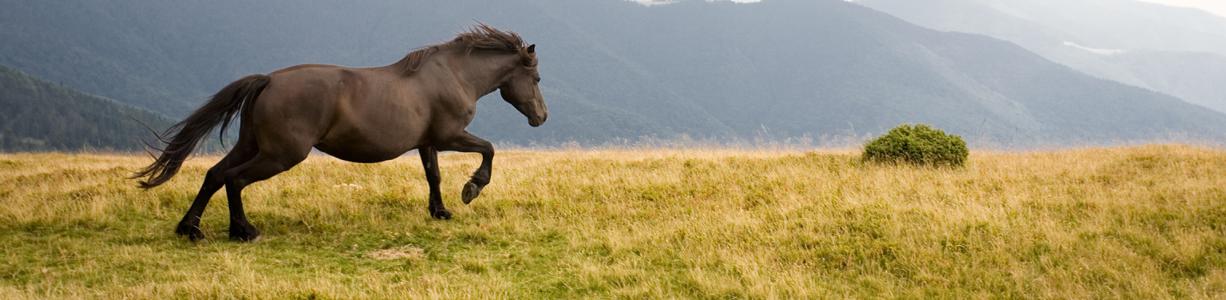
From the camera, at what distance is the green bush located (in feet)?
48.5

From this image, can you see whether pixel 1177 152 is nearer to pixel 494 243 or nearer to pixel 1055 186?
pixel 1055 186

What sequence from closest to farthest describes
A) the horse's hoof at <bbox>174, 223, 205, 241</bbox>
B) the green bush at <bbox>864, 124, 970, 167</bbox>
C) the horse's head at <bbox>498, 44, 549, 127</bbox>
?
the horse's hoof at <bbox>174, 223, 205, 241</bbox>
the horse's head at <bbox>498, 44, 549, 127</bbox>
the green bush at <bbox>864, 124, 970, 167</bbox>

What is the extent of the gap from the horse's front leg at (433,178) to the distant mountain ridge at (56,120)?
12870 centimetres

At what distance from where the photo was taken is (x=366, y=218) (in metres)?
10.3

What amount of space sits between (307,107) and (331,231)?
197 cm

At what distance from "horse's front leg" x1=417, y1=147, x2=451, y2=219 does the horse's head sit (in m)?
1.13

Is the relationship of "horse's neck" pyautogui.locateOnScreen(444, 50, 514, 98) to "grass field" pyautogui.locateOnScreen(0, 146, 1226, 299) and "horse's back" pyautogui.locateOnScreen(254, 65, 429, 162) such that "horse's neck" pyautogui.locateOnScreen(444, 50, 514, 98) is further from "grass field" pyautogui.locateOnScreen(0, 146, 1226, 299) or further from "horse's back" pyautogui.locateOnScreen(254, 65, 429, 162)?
"grass field" pyautogui.locateOnScreen(0, 146, 1226, 299)

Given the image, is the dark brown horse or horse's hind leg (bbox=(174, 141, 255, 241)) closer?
the dark brown horse

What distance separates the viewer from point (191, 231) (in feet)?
29.5

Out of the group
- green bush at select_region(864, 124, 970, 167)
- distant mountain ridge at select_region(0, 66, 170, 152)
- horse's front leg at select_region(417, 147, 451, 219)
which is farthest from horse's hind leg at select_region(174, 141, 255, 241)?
distant mountain ridge at select_region(0, 66, 170, 152)

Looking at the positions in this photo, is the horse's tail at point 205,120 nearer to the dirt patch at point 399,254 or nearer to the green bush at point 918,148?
the dirt patch at point 399,254

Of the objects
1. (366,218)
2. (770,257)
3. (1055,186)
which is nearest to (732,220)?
(770,257)

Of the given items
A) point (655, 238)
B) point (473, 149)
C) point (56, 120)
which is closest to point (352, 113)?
point (473, 149)

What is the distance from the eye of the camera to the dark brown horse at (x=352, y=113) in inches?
327
